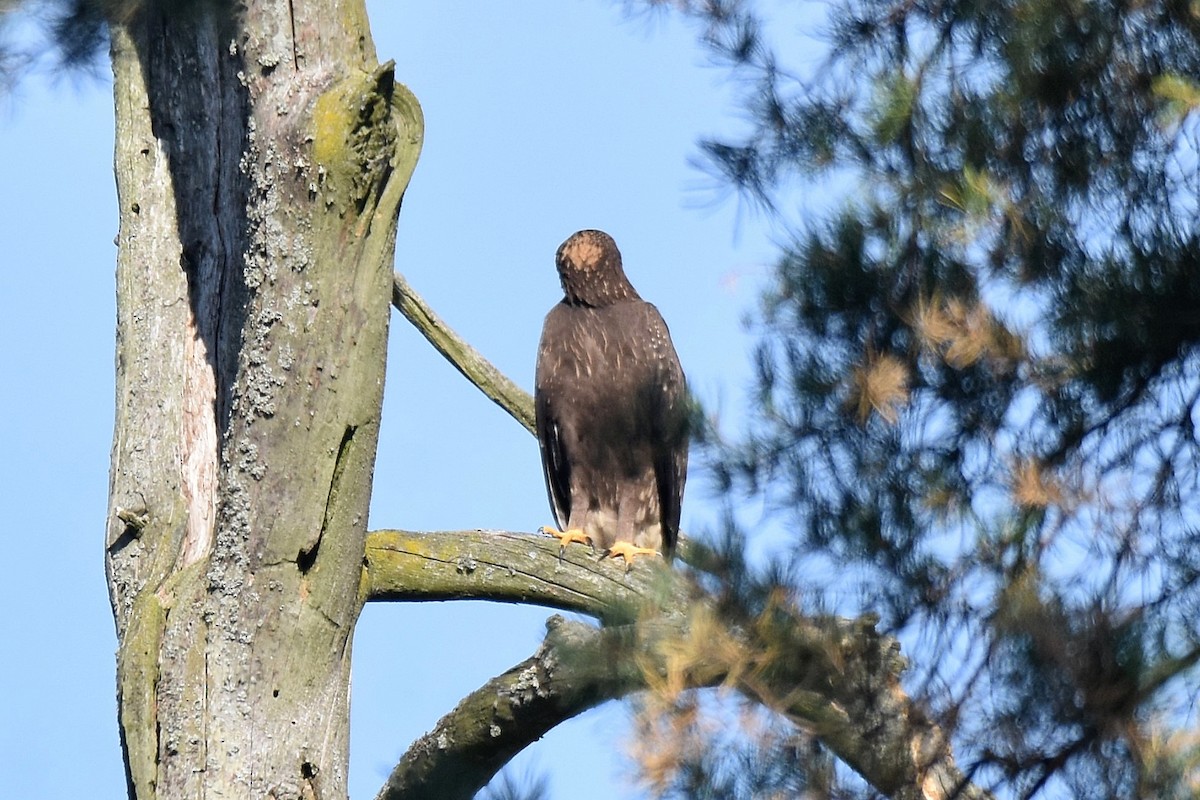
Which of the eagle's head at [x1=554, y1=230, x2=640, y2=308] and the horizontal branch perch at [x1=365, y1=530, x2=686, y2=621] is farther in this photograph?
the eagle's head at [x1=554, y1=230, x2=640, y2=308]

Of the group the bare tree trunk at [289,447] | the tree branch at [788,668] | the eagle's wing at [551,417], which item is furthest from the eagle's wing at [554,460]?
the tree branch at [788,668]

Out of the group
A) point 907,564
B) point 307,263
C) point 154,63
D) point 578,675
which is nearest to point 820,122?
point 907,564

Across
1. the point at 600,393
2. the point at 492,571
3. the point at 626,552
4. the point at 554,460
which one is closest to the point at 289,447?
the point at 492,571

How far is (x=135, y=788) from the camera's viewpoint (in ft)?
11.8

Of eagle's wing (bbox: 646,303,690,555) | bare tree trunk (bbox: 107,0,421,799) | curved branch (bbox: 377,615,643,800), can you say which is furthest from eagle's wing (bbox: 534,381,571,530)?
bare tree trunk (bbox: 107,0,421,799)

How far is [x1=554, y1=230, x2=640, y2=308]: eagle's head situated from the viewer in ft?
19.7

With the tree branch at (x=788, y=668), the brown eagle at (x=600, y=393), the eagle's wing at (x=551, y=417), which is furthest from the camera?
the eagle's wing at (x=551, y=417)

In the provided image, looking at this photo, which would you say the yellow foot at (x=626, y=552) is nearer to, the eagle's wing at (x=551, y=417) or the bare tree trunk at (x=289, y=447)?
the eagle's wing at (x=551, y=417)

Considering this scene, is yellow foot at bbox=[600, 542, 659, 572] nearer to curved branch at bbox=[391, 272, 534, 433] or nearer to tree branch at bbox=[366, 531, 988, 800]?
curved branch at bbox=[391, 272, 534, 433]

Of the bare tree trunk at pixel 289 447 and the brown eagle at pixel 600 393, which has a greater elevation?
the brown eagle at pixel 600 393

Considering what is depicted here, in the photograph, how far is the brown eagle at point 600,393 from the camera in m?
5.71

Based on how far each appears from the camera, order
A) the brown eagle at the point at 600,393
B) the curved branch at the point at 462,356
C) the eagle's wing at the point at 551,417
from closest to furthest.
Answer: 1. the curved branch at the point at 462,356
2. the brown eagle at the point at 600,393
3. the eagle's wing at the point at 551,417

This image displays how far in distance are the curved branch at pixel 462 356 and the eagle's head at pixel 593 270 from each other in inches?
18.0

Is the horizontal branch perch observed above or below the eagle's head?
below
